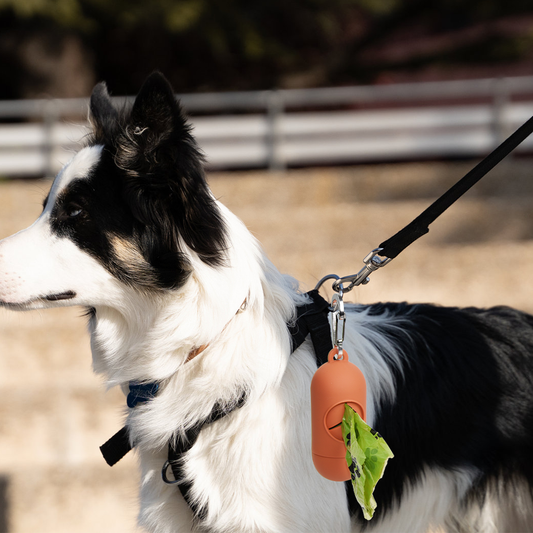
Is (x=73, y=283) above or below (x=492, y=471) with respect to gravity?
above

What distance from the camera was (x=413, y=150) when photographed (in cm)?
620

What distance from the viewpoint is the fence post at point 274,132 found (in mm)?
6219

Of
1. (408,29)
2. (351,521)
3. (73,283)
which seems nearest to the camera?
(73,283)

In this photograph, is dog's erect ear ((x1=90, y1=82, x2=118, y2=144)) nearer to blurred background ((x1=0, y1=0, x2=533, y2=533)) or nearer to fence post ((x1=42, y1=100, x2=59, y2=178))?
blurred background ((x1=0, y1=0, x2=533, y2=533))

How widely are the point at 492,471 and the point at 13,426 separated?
2.54 metres

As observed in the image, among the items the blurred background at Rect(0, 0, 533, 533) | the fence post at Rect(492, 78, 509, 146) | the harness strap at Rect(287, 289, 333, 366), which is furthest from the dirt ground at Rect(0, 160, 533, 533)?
the fence post at Rect(492, 78, 509, 146)

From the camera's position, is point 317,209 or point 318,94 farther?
point 318,94

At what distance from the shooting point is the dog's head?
5.01 feet

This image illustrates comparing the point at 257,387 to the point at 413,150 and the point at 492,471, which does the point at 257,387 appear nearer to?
the point at 492,471

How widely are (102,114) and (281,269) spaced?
269cm

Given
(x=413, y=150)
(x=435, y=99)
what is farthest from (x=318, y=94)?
(x=435, y=99)

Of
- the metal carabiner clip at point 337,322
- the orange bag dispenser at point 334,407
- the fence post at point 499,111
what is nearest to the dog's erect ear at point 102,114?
the metal carabiner clip at point 337,322

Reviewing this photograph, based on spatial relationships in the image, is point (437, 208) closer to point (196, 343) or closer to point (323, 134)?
point (196, 343)

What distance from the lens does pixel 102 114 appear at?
5.88 ft
